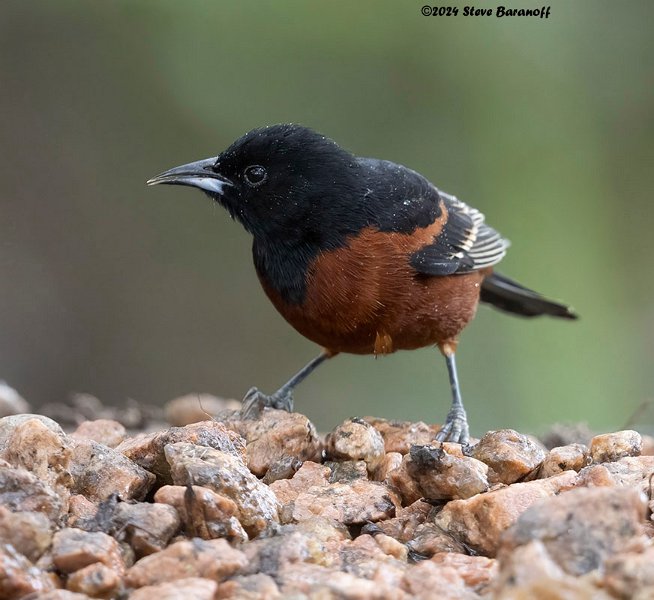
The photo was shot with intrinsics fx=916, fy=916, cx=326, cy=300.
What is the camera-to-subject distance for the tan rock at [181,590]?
185cm

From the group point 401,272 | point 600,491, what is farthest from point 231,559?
point 401,272

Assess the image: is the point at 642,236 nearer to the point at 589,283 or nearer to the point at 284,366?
the point at 589,283

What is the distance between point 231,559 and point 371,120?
637 cm

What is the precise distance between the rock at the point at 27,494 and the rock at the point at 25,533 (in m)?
0.13

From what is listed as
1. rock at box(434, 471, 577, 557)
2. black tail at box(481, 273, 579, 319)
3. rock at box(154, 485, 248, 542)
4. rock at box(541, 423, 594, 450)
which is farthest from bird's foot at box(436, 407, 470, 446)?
rock at box(154, 485, 248, 542)

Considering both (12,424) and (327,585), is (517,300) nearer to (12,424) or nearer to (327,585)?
(12,424)

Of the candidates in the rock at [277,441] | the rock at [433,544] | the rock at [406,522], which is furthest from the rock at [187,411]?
the rock at [433,544]

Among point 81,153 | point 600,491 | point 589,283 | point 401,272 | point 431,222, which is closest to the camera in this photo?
point 600,491

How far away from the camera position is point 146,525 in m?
2.23

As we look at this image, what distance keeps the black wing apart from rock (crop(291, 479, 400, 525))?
179 cm

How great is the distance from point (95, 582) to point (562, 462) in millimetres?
1581

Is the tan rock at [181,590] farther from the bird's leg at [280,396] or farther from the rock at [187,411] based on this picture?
the rock at [187,411]

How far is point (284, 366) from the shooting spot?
8.48m

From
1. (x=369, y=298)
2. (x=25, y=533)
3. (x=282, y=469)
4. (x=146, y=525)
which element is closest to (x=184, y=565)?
(x=146, y=525)
